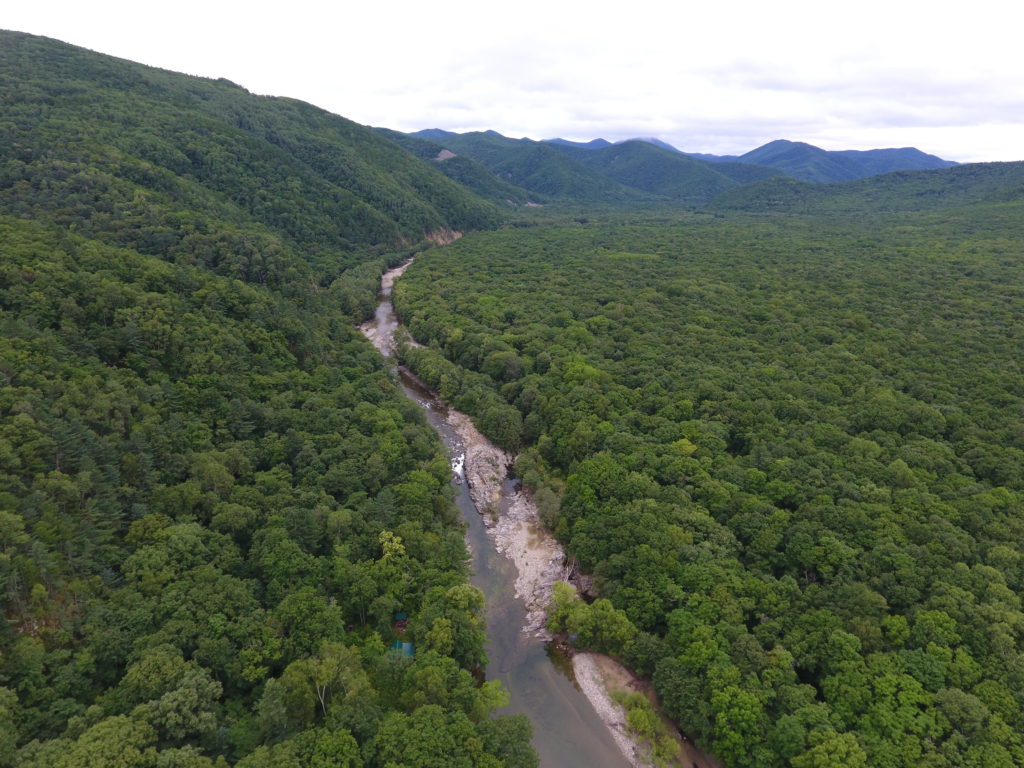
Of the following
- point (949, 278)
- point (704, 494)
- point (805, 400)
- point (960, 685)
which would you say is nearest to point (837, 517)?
point (704, 494)

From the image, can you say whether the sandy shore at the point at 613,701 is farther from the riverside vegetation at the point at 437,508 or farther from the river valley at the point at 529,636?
the riverside vegetation at the point at 437,508

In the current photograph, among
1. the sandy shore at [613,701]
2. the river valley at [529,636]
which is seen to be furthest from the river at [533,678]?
the sandy shore at [613,701]

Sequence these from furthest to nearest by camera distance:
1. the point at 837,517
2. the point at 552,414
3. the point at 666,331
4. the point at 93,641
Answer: the point at 666,331
the point at 552,414
the point at 837,517
the point at 93,641

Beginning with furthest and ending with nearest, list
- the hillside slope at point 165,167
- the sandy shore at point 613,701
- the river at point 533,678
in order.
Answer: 1. the hillside slope at point 165,167
2. the river at point 533,678
3. the sandy shore at point 613,701

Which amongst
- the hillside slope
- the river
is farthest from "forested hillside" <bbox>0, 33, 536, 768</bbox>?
the river

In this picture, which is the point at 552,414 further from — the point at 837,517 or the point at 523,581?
the point at 837,517
